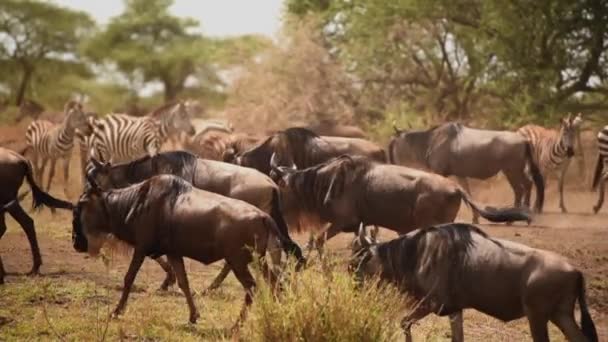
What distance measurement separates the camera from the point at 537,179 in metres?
13.2

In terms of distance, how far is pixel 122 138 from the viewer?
16359 mm

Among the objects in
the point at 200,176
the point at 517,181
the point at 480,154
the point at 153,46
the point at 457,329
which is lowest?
the point at 153,46

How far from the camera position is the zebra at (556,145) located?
15.1 m

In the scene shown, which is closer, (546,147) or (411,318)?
(411,318)

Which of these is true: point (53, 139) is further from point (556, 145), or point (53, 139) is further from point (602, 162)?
point (602, 162)

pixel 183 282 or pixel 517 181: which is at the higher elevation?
pixel 183 282

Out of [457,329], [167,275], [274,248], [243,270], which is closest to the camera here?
[457,329]

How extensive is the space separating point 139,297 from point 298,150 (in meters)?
4.37

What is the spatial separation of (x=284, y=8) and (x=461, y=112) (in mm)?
7635

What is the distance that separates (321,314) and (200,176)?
12.5 ft

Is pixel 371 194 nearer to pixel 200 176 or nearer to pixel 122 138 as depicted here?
pixel 200 176

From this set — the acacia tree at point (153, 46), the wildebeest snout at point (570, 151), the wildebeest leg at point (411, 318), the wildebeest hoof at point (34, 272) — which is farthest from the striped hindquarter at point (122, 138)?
the acacia tree at point (153, 46)

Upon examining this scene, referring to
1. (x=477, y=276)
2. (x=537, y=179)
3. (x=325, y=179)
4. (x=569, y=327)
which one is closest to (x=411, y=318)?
(x=477, y=276)

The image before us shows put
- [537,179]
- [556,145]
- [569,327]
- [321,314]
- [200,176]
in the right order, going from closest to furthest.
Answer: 1. [321,314]
2. [569,327]
3. [200,176]
4. [537,179]
5. [556,145]
